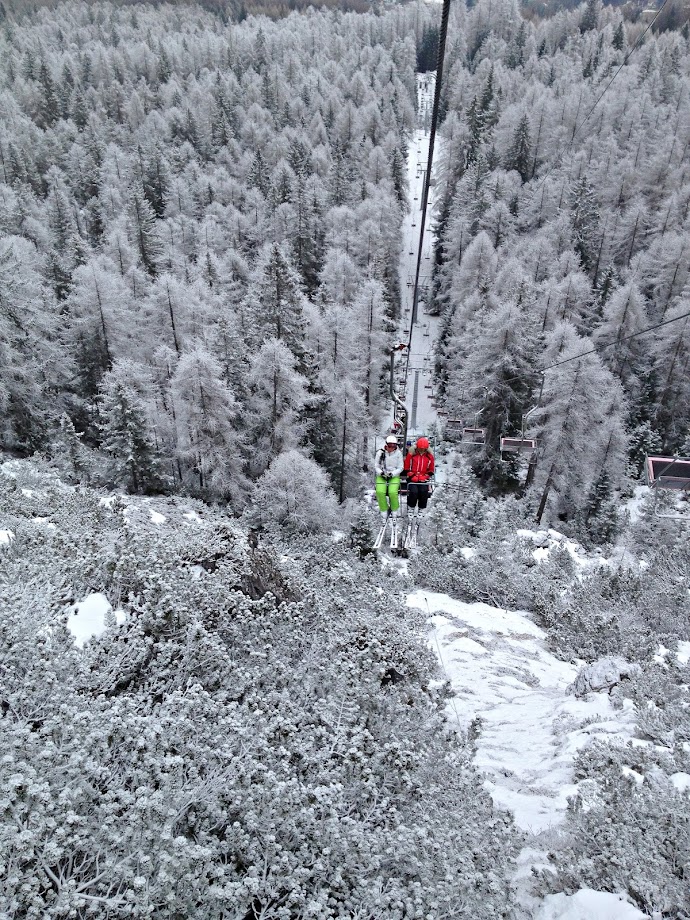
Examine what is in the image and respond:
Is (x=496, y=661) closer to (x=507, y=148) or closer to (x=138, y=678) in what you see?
(x=138, y=678)

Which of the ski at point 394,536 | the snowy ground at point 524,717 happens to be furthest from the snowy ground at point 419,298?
the snowy ground at point 524,717

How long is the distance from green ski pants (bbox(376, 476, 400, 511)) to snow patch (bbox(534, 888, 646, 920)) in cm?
916

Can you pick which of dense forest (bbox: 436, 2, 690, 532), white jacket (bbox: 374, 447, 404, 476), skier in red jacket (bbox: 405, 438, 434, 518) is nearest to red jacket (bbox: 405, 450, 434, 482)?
skier in red jacket (bbox: 405, 438, 434, 518)

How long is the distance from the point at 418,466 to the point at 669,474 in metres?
7.47

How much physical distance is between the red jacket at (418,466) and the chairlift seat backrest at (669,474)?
6054 mm

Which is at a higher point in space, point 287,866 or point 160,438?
point 287,866

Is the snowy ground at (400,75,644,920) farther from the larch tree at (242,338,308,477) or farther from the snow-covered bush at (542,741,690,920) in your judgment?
the larch tree at (242,338,308,477)

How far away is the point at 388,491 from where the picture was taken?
13641 mm

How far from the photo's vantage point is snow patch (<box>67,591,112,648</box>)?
5977mm

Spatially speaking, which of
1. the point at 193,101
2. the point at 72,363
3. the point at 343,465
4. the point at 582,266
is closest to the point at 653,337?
the point at 582,266

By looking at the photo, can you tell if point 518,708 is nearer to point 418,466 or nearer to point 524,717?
point 524,717

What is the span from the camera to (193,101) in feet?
284

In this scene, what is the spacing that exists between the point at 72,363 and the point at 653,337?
3823cm

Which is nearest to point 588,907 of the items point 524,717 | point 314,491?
point 524,717
